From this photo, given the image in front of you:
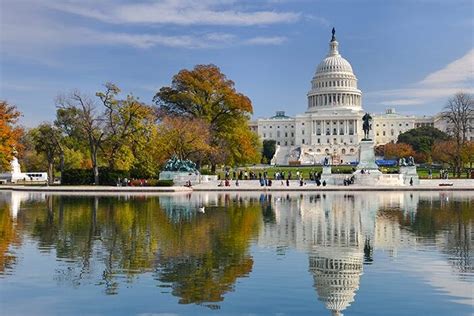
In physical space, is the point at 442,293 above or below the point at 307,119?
below

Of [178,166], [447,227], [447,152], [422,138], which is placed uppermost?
[422,138]

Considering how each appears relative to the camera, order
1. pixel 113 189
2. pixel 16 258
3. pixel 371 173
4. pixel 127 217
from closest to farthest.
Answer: pixel 16 258, pixel 127 217, pixel 113 189, pixel 371 173

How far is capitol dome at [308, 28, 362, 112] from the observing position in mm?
159750

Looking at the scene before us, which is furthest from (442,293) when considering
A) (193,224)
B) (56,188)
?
(56,188)

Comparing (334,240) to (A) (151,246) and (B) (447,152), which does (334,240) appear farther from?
(B) (447,152)

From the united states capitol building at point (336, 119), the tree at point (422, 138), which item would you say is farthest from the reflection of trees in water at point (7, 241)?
the united states capitol building at point (336, 119)

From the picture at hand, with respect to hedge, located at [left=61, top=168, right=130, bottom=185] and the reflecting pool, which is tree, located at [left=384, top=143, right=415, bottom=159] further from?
the reflecting pool

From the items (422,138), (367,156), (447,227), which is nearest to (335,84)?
(422,138)

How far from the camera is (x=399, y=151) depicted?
114188 millimetres

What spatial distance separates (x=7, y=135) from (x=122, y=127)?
9.18 meters

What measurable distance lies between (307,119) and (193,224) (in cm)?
14838

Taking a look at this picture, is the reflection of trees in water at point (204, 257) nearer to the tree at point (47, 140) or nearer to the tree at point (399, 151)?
the tree at point (47, 140)

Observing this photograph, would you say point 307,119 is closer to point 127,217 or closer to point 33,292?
point 127,217

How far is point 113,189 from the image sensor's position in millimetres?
44094
